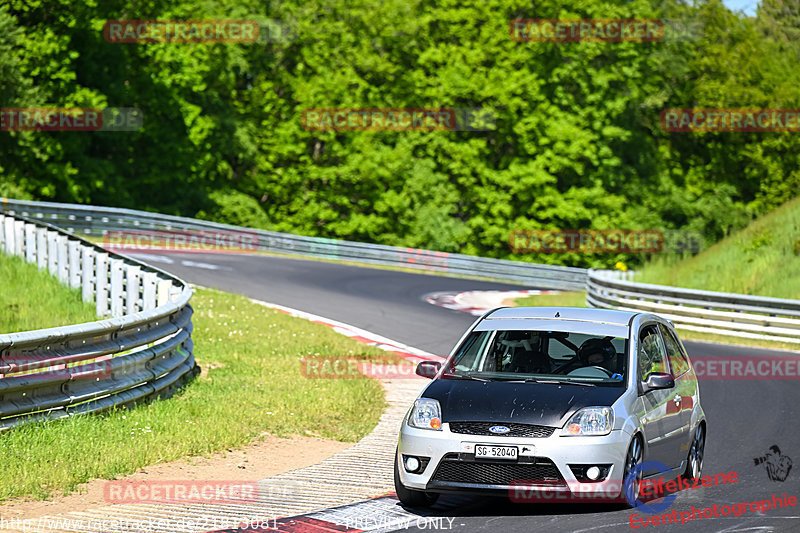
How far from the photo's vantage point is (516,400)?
817 cm

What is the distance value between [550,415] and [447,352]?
34.9 feet

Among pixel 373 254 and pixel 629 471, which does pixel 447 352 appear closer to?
Result: pixel 629 471

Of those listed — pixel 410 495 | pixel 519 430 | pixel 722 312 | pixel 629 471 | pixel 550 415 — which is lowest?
pixel 722 312

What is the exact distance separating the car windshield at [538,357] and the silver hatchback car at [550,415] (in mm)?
10

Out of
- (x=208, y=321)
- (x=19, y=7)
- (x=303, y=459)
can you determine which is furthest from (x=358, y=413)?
(x=19, y=7)

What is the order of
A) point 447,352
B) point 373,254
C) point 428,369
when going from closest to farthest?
point 428,369, point 447,352, point 373,254

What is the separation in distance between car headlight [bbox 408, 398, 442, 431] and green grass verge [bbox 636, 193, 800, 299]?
65.4ft

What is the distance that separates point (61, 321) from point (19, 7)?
98.9 feet

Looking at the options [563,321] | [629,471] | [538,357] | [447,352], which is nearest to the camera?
[629,471]

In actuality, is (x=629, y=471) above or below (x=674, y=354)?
below

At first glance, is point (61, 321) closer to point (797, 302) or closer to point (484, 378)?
point (484, 378)

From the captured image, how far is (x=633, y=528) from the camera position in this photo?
7.69 metres

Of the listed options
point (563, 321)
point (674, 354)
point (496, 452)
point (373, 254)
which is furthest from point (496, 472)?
point (373, 254)

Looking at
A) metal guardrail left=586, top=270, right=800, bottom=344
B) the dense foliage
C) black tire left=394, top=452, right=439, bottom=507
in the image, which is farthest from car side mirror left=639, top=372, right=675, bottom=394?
the dense foliage
